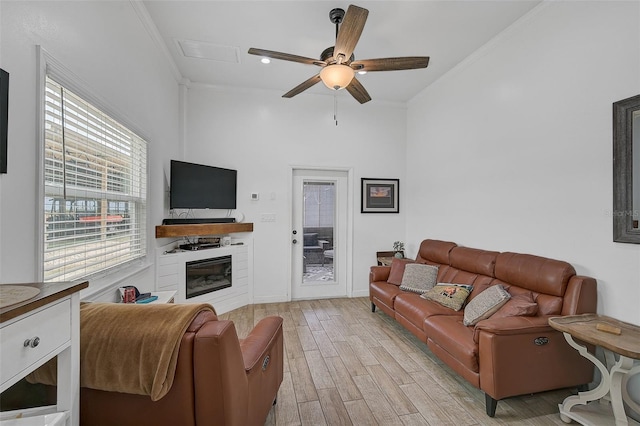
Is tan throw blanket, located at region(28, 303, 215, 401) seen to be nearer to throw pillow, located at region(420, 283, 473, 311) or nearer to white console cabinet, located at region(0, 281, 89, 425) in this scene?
white console cabinet, located at region(0, 281, 89, 425)

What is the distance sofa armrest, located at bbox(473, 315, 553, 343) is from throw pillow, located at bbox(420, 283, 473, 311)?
756mm

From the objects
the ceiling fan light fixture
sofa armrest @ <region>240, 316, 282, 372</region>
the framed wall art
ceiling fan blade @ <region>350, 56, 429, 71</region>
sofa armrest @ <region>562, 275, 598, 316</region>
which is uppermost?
ceiling fan blade @ <region>350, 56, 429, 71</region>

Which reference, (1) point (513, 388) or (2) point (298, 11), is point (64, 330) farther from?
(2) point (298, 11)

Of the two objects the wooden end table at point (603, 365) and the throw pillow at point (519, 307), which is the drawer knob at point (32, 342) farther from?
the throw pillow at point (519, 307)

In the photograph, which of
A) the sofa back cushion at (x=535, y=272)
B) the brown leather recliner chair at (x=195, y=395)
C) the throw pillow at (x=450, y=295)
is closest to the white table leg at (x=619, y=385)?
the sofa back cushion at (x=535, y=272)

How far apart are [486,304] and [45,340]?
277 cm

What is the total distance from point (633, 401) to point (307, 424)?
2.16 m

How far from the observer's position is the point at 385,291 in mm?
3551

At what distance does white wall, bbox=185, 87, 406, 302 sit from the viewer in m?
4.30

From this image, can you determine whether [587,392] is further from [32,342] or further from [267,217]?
[267,217]

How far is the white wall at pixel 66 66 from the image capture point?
130 cm

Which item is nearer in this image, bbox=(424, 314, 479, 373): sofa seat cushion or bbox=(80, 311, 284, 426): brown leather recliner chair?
bbox=(80, 311, 284, 426): brown leather recliner chair

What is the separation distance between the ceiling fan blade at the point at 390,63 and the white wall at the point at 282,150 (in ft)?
7.12

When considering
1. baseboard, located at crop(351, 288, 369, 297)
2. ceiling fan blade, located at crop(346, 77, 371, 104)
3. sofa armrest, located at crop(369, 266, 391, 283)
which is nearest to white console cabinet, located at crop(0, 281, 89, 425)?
ceiling fan blade, located at crop(346, 77, 371, 104)
